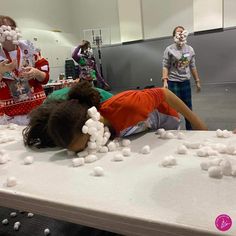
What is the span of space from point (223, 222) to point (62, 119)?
0.59m

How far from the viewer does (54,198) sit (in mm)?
671

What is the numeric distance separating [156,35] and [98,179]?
252 inches

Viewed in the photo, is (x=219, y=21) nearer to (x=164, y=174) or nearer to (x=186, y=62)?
(x=186, y=62)

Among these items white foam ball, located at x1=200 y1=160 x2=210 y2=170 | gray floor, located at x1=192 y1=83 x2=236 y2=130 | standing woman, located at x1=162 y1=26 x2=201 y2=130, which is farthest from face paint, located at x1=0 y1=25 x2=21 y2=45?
gray floor, located at x1=192 y1=83 x2=236 y2=130

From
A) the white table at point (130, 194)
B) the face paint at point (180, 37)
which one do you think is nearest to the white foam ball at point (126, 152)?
the white table at point (130, 194)

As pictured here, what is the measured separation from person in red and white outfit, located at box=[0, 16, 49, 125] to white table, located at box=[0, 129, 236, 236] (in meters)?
0.73

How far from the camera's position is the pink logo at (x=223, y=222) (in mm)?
486

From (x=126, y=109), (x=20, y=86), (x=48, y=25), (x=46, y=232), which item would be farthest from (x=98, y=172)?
(x=48, y=25)

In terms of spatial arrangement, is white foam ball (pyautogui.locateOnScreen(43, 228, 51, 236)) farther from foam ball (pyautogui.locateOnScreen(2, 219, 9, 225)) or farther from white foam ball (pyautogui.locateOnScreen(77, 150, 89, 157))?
white foam ball (pyautogui.locateOnScreen(77, 150, 89, 157))

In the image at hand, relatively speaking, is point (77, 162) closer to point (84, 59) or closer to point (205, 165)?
point (205, 165)

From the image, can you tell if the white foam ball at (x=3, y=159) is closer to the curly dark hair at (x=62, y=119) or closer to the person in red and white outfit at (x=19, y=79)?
the curly dark hair at (x=62, y=119)

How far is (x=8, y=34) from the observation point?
142 centimetres

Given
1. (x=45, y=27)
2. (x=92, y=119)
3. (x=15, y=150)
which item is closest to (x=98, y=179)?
(x=92, y=119)

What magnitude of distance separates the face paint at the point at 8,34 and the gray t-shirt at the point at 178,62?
1.79 meters
